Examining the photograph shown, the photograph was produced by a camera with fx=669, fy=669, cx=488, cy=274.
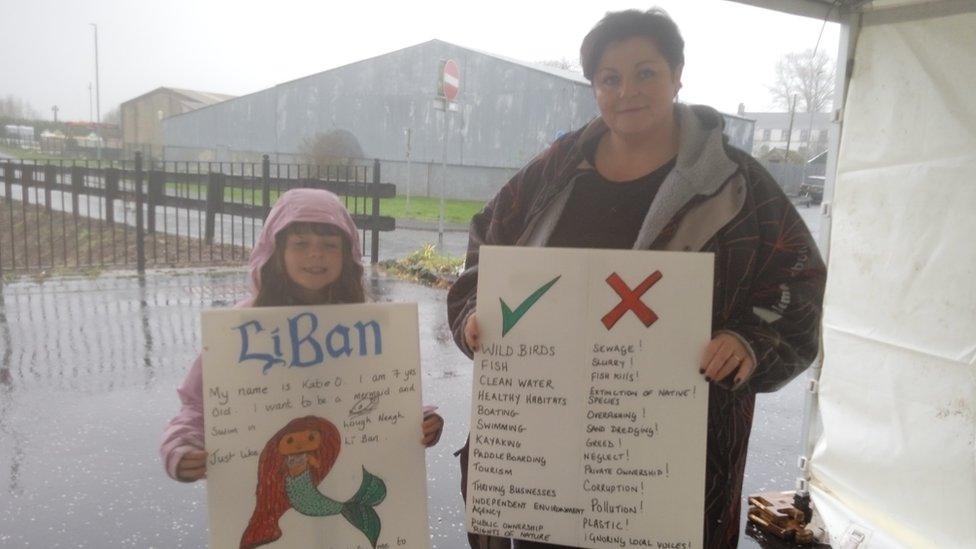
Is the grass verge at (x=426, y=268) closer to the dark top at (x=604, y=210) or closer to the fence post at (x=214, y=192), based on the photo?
the fence post at (x=214, y=192)

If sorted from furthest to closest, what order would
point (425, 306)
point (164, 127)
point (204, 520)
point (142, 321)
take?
point (164, 127), point (425, 306), point (142, 321), point (204, 520)

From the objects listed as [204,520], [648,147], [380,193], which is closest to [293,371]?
[648,147]

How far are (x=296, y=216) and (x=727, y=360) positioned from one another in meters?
1.05

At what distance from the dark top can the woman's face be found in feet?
0.39

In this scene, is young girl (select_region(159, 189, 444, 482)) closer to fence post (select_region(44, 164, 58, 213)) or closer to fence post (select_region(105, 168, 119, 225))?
fence post (select_region(105, 168, 119, 225))

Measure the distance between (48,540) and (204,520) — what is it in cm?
63

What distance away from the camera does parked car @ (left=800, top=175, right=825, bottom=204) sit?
3.24m

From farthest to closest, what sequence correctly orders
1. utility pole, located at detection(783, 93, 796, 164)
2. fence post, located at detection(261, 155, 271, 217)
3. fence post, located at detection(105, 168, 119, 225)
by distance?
1. fence post, located at detection(105, 168, 119, 225)
2. fence post, located at detection(261, 155, 271, 217)
3. utility pole, located at detection(783, 93, 796, 164)

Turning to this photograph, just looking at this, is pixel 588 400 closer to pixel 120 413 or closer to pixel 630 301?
pixel 630 301

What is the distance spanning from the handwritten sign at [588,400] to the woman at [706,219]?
74mm

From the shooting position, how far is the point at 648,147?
1607mm

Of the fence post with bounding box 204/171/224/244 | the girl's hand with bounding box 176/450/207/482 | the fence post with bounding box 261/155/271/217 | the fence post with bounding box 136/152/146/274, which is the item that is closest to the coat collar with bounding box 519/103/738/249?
the girl's hand with bounding box 176/450/207/482

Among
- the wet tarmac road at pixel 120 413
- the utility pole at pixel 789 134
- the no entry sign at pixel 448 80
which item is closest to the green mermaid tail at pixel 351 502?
the wet tarmac road at pixel 120 413

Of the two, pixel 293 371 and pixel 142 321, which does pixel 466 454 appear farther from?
pixel 142 321
